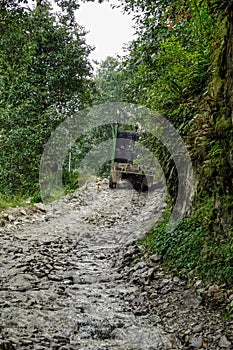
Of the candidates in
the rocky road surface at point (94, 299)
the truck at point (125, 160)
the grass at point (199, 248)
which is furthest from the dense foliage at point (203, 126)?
the truck at point (125, 160)

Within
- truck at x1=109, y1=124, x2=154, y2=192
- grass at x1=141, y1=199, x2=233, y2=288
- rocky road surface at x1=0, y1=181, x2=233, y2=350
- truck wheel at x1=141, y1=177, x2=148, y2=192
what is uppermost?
truck at x1=109, y1=124, x2=154, y2=192

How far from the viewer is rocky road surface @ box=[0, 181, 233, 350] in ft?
9.78

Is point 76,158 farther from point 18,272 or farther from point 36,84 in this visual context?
point 18,272

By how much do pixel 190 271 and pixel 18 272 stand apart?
2.16m

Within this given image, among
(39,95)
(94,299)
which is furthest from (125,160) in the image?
(94,299)

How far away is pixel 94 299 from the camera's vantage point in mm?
3947

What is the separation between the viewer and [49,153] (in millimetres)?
15930

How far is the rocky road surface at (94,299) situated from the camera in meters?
2.98

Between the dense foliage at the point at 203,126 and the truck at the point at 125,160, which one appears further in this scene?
the truck at the point at 125,160

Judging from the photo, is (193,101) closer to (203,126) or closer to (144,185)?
(203,126)

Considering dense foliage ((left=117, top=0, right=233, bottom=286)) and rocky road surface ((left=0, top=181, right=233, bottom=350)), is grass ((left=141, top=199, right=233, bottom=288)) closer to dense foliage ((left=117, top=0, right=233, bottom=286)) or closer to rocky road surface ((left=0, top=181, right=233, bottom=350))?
dense foliage ((left=117, top=0, right=233, bottom=286))

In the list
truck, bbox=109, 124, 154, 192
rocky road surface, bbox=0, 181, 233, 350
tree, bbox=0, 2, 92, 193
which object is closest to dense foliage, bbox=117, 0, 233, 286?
rocky road surface, bbox=0, 181, 233, 350

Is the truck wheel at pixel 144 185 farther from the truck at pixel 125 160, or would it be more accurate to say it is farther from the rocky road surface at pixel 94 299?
the rocky road surface at pixel 94 299

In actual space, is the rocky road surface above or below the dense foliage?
below
